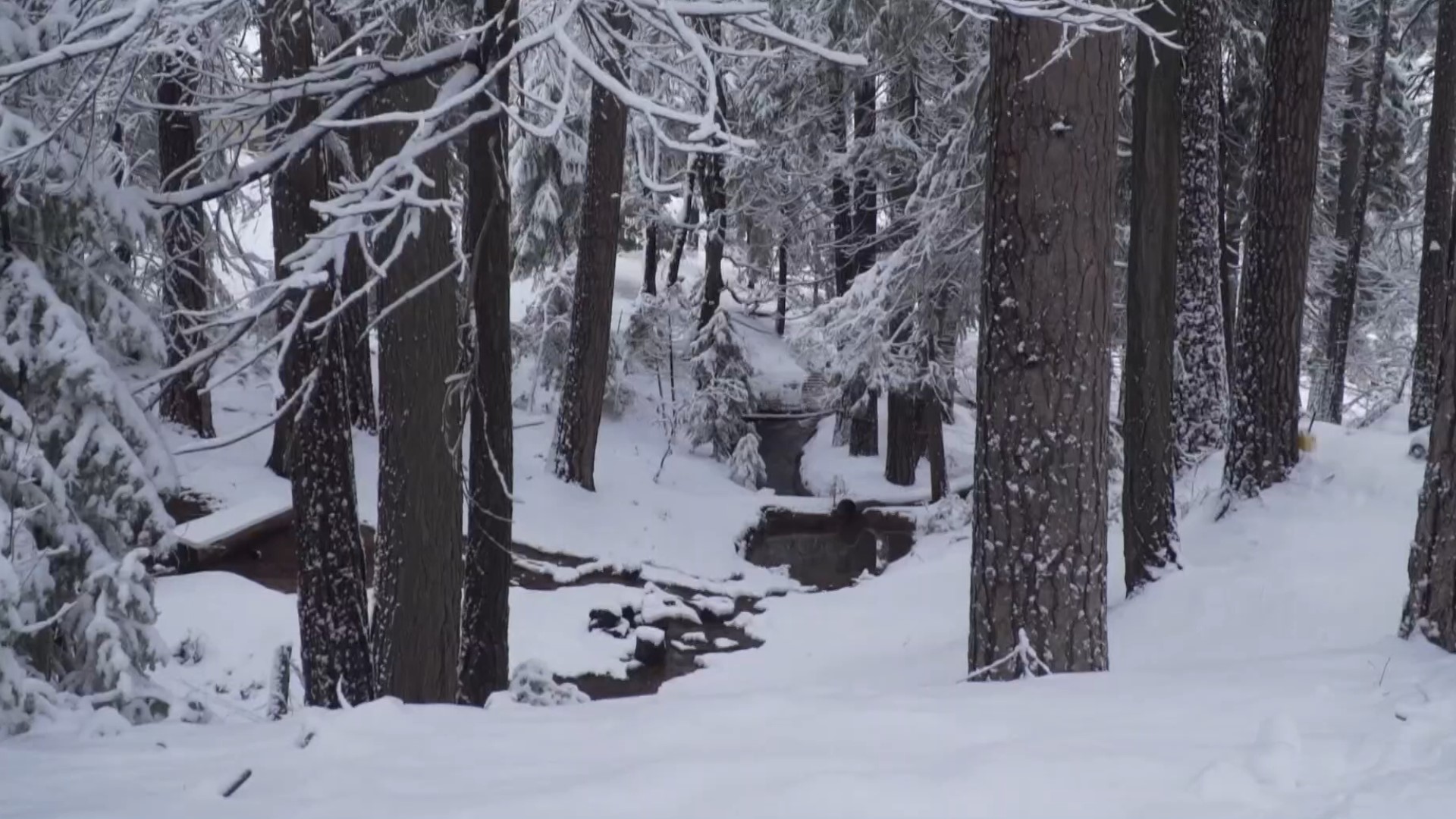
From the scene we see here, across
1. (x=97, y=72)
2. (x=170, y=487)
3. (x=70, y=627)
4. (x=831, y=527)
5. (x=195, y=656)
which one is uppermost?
(x=97, y=72)

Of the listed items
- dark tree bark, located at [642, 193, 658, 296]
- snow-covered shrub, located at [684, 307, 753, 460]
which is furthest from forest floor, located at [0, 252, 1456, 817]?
dark tree bark, located at [642, 193, 658, 296]

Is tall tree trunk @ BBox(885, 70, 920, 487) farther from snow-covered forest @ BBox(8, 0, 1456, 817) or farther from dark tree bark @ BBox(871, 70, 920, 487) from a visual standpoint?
snow-covered forest @ BBox(8, 0, 1456, 817)

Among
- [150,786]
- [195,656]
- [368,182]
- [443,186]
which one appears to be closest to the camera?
[150,786]

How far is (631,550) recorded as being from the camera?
15375 mm

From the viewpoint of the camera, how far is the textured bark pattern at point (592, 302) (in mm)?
15523

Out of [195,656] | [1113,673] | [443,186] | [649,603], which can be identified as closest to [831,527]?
[649,603]

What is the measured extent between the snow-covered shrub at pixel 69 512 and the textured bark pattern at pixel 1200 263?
8729 millimetres

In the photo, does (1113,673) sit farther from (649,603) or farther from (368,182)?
(649,603)

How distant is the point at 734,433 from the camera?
2181 centimetres

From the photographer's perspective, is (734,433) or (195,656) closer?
(195,656)

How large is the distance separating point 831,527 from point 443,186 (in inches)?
486

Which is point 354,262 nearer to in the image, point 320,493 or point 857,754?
point 320,493

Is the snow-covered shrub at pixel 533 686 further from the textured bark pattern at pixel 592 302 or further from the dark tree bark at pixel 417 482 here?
the textured bark pattern at pixel 592 302

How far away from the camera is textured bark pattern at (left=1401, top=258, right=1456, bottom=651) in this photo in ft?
14.7
